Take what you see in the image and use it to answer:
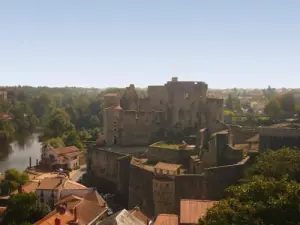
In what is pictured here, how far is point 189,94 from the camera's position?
138 ft

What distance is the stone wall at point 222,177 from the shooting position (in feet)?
89.5

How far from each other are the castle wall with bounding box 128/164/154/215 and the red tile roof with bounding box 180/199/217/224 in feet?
19.9

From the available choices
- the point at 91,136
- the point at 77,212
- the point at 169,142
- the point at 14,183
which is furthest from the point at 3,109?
the point at 77,212

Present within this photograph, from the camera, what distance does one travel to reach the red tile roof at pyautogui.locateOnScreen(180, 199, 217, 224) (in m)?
22.3

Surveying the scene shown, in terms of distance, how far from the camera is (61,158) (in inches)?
1967

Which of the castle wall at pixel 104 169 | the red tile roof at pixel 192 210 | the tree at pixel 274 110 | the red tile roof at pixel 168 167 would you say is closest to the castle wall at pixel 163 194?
the red tile roof at pixel 168 167

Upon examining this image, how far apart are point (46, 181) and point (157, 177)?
12.5 metres

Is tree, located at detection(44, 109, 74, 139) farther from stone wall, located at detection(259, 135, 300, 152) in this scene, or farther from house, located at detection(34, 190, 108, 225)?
stone wall, located at detection(259, 135, 300, 152)

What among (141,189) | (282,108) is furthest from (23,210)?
(282,108)

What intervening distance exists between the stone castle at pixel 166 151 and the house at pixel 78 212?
3.87m

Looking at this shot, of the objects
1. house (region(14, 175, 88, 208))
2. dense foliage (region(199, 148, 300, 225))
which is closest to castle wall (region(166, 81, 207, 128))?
house (region(14, 175, 88, 208))

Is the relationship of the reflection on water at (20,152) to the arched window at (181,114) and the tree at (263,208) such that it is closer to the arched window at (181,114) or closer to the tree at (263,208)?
the arched window at (181,114)

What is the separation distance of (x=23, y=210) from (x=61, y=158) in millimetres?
22399

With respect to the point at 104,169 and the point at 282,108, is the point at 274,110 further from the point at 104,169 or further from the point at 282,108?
the point at 104,169
